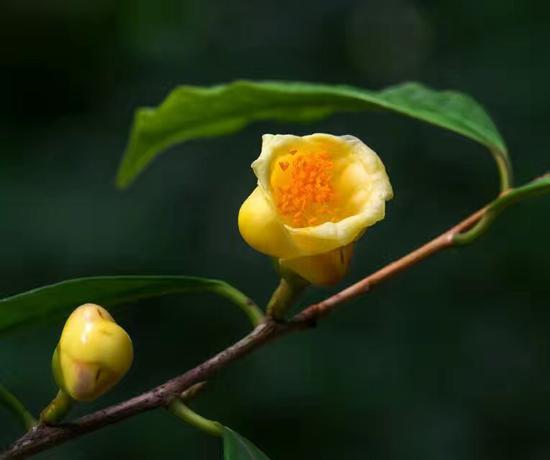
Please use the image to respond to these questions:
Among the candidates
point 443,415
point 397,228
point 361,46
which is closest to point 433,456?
point 443,415

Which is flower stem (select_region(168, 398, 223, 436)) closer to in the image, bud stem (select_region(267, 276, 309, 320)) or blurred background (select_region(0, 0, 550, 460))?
bud stem (select_region(267, 276, 309, 320))

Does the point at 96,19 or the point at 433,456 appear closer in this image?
the point at 433,456

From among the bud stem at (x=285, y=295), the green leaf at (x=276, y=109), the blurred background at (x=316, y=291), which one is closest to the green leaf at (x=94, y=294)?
the bud stem at (x=285, y=295)

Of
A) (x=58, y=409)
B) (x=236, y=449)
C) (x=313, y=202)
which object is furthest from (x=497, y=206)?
(x=58, y=409)

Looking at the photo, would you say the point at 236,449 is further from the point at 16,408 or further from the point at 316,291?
the point at 316,291

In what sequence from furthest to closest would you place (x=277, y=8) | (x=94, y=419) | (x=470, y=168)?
1. (x=277, y=8)
2. (x=470, y=168)
3. (x=94, y=419)

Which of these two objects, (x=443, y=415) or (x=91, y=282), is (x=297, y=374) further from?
(x=91, y=282)
